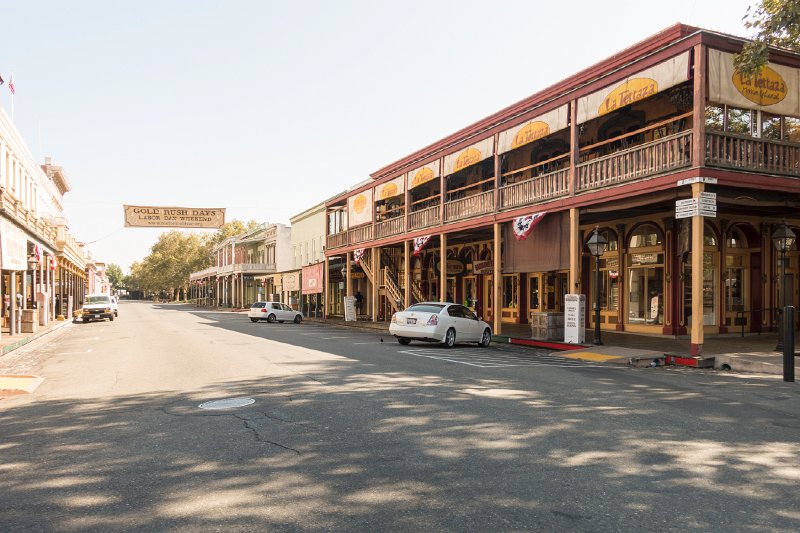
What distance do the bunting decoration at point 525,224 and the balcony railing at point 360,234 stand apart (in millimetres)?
14069

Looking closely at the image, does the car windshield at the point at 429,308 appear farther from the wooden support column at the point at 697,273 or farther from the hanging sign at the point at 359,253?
the hanging sign at the point at 359,253

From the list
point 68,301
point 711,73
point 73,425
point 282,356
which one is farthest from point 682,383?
point 68,301

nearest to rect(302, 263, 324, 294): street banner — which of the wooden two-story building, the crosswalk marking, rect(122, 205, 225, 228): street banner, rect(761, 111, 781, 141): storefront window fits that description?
rect(122, 205, 225, 228): street banner

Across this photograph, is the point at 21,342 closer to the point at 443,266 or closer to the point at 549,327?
the point at 443,266

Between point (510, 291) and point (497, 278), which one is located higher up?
point (497, 278)

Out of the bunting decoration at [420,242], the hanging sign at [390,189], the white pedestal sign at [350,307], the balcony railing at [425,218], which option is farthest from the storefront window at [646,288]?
the white pedestal sign at [350,307]

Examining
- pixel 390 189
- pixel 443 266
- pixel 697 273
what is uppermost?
pixel 390 189

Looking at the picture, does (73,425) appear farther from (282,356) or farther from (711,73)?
(711,73)

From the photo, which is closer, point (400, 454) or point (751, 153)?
point (400, 454)

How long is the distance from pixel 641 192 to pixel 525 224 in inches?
187

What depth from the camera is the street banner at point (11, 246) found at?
1992 cm

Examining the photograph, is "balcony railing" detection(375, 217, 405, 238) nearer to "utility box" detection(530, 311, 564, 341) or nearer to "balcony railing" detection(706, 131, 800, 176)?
"utility box" detection(530, 311, 564, 341)

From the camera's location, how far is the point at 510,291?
3052 centimetres

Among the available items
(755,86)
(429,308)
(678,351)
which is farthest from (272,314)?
(755,86)
